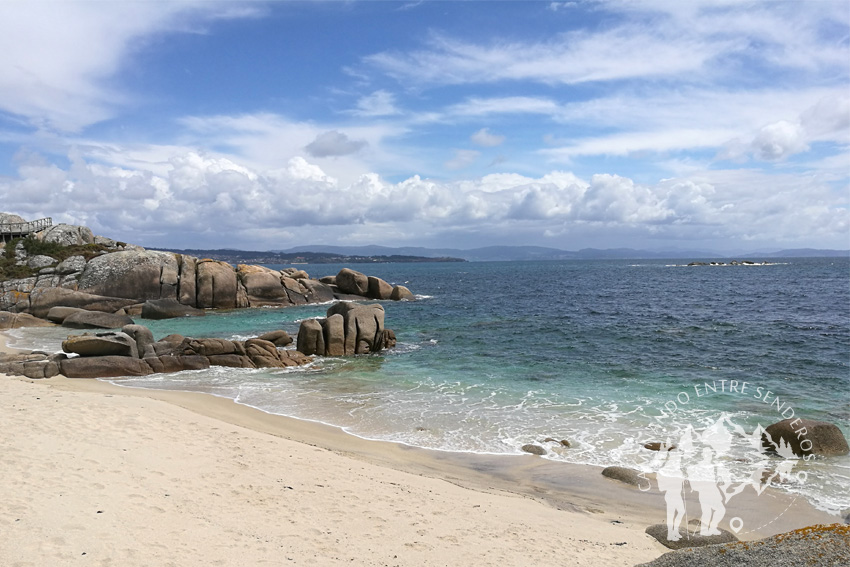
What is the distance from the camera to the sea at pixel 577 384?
Answer: 13.0m

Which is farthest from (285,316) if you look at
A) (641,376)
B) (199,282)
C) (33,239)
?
(641,376)

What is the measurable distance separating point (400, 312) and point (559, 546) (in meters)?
35.5

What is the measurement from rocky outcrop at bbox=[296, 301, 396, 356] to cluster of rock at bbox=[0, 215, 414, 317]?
769 inches

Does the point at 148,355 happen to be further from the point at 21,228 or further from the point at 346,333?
the point at 21,228

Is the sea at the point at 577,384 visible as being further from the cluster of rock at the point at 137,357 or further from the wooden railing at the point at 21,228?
the wooden railing at the point at 21,228

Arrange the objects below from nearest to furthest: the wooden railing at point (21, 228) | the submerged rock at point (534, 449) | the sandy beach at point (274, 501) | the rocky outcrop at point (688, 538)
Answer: the sandy beach at point (274, 501)
the rocky outcrop at point (688, 538)
the submerged rock at point (534, 449)
the wooden railing at point (21, 228)

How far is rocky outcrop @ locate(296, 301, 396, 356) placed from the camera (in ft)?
81.6

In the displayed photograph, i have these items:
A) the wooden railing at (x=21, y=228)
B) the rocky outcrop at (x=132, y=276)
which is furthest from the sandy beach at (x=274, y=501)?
the wooden railing at (x=21, y=228)

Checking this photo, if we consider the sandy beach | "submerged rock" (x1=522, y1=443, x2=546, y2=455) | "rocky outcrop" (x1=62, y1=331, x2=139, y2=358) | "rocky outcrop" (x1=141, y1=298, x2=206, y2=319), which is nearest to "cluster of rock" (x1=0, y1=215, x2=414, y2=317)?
"rocky outcrop" (x1=141, y1=298, x2=206, y2=319)

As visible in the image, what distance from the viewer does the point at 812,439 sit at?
40.1 ft

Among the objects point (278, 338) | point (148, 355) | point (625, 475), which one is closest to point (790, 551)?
point (625, 475)

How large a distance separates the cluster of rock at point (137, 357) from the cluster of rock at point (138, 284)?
18.6 meters

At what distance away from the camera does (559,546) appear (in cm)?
740

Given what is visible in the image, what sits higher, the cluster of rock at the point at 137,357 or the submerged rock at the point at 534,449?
the cluster of rock at the point at 137,357
